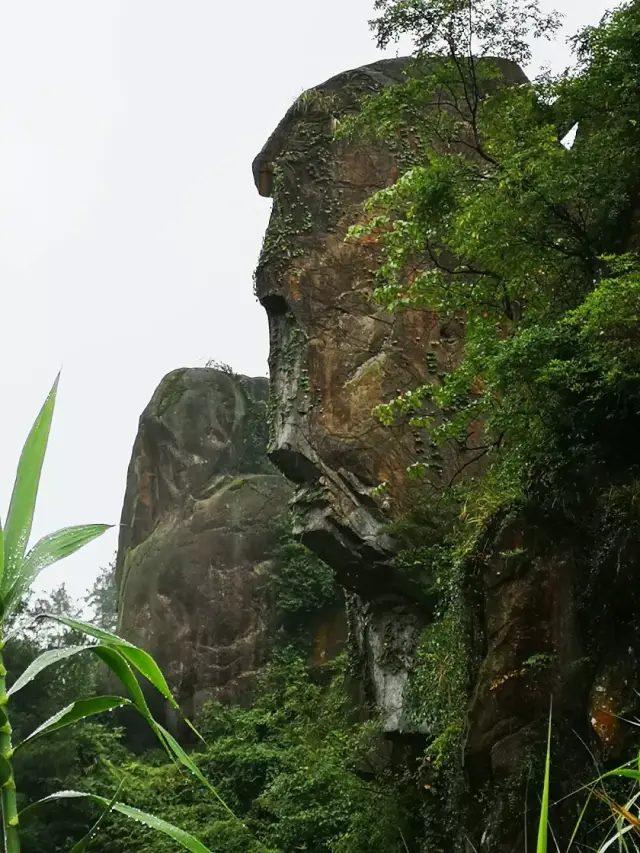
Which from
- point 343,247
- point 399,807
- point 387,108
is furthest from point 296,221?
point 399,807

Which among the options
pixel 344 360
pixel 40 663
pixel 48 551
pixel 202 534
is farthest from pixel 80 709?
pixel 202 534

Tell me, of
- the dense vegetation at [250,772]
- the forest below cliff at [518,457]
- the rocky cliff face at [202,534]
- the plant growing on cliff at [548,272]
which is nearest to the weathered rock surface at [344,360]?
the forest below cliff at [518,457]

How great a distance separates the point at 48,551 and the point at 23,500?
0.07 m

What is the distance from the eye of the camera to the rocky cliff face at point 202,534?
690 inches

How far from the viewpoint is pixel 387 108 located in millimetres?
8078

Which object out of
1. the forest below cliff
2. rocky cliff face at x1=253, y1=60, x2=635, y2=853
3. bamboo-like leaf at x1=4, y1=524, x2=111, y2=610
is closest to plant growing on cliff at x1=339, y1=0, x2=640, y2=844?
the forest below cliff

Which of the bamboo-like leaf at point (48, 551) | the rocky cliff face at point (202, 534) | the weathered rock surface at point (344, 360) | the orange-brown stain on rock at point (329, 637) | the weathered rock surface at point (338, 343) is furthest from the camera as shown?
the rocky cliff face at point (202, 534)

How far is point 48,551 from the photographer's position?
3.57 feet

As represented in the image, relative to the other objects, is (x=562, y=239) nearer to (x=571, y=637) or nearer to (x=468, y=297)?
(x=468, y=297)

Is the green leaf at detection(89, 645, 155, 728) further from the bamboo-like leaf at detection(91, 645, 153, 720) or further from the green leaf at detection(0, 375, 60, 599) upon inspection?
the green leaf at detection(0, 375, 60, 599)

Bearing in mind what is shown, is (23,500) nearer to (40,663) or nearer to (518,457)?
(40,663)

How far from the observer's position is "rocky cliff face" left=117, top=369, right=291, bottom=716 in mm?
17531

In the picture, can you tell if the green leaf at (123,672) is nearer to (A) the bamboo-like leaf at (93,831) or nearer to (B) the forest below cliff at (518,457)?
(A) the bamboo-like leaf at (93,831)

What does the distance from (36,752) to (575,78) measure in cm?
1029
